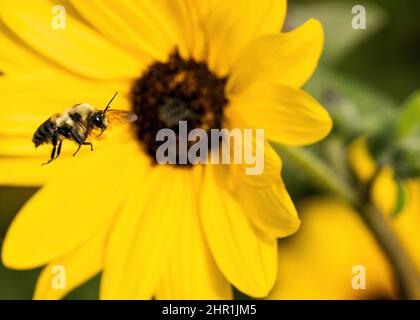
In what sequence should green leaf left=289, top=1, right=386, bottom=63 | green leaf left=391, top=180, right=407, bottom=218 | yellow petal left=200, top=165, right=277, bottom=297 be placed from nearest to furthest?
yellow petal left=200, top=165, right=277, bottom=297 < green leaf left=391, top=180, right=407, bottom=218 < green leaf left=289, top=1, right=386, bottom=63

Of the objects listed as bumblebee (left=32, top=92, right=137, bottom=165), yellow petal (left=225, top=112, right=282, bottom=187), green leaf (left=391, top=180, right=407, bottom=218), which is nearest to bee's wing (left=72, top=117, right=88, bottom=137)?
bumblebee (left=32, top=92, right=137, bottom=165)

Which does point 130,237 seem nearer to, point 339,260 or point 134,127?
point 134,127

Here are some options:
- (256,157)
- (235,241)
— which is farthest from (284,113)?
(235,241)

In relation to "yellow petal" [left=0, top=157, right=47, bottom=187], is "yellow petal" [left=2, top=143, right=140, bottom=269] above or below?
below

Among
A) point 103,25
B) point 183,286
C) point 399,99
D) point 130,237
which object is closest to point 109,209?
point 130,237

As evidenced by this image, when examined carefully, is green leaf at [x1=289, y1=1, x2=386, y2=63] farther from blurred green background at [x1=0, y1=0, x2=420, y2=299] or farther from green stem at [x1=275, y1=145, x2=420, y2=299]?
green stem at [x1=275, y1=145, x2=420, y2=299]

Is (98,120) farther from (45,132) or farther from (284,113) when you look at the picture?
(284,113)

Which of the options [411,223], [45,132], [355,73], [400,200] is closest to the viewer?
A: [45,132]

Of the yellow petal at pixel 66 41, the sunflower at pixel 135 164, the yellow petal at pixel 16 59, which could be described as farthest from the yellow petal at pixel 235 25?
the yellow petal at pixel 16 59
